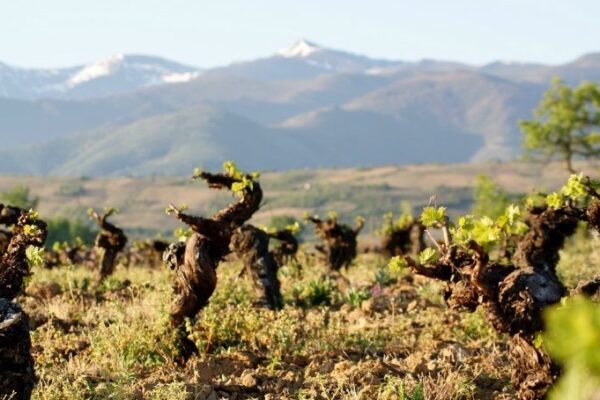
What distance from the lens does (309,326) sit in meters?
10.6

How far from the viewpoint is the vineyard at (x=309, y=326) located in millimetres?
6406

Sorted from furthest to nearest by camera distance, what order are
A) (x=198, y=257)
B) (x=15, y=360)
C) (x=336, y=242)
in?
(x=336, y=242), (x=198, y=257), (x=15, y=360)

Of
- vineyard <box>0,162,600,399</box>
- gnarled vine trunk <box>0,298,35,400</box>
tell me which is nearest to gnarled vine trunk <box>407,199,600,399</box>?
vineyard <box>0,162,600,399</box>

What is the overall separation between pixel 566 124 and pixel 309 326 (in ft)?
131

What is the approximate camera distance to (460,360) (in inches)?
331

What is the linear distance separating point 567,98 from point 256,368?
144 ft

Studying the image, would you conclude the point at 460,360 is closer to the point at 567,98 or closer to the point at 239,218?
the point at 239,218

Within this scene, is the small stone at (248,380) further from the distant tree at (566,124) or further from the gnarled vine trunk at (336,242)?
the distant tree at (566,124)

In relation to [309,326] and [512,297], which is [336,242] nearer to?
[309,326]

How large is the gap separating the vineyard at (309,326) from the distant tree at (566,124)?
33.4m

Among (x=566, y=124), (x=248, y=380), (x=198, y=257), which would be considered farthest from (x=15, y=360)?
(x=566, y=124)

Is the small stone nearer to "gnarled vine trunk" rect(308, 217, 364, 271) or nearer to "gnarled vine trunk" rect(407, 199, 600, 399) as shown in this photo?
"gnarled vine trunk" rect(407, 199, 600, 399)

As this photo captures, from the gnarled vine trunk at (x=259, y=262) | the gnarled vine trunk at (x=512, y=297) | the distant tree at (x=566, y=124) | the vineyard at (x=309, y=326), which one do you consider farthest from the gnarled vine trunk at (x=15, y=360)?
the distant tree at (x=566, y=124)

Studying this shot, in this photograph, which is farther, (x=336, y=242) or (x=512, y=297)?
(x=336, y=242)
